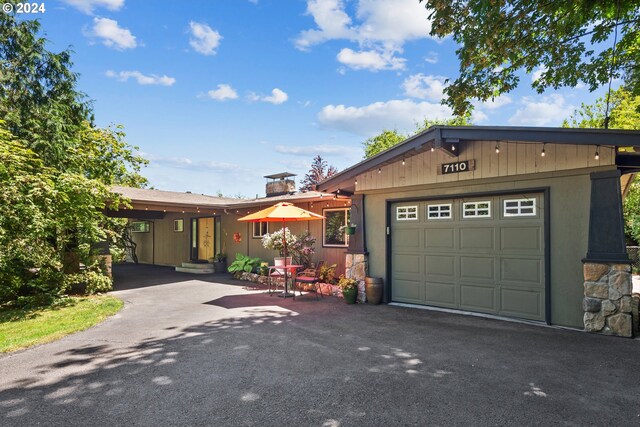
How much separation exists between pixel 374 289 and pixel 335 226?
11.4 ft

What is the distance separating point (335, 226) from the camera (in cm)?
1070

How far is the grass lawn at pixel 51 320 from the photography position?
16.5ft

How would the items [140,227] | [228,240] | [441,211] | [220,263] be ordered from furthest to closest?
1. [140,227]
2. [228,240]
3. [220,263]
4. [441,211]

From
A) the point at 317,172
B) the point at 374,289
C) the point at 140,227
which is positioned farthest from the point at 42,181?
the point at 317,172

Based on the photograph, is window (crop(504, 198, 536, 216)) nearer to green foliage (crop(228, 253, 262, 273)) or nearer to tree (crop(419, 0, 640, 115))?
tree (crop(419, 0, 640, 115))

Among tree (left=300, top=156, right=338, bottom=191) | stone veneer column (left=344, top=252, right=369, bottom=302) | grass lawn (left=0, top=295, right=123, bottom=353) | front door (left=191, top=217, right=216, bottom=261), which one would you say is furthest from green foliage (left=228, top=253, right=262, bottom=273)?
tree (left=300, top=156, right=338, bottom=191)

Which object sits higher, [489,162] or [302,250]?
[489,162]

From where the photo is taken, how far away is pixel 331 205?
1072 cm

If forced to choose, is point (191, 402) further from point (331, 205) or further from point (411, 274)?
point (331, 205)

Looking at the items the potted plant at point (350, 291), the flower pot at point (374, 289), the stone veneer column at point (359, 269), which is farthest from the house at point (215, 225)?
the flower pot at point (374, 289)

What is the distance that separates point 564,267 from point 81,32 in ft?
43.9

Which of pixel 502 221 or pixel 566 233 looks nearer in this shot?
pixel 566 233

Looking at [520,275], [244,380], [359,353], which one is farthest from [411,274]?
[244,380]

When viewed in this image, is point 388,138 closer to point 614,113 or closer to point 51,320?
point 614,113
